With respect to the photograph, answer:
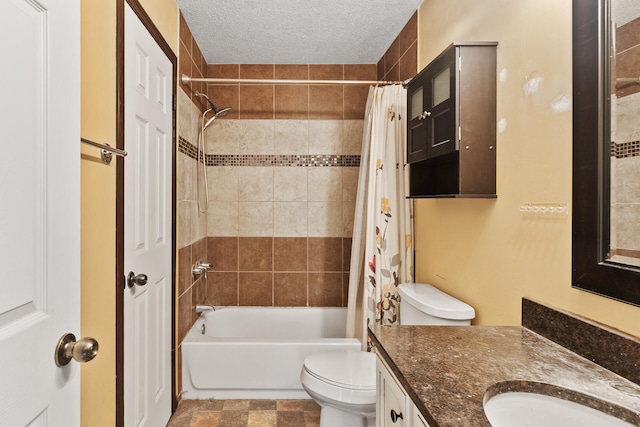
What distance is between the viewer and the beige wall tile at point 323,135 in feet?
9.73

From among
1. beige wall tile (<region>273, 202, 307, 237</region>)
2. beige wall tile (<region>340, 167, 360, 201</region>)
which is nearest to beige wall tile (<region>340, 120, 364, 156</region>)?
beige wall tile (<region>340, 167, 360, 201</region>)

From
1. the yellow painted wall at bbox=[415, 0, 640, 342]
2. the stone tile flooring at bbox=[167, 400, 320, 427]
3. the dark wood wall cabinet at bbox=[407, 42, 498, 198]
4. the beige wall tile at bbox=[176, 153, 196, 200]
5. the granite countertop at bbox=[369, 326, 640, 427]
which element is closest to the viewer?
the granite countertop at bbox=[369, 326, 640, 427]

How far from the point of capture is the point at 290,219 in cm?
298

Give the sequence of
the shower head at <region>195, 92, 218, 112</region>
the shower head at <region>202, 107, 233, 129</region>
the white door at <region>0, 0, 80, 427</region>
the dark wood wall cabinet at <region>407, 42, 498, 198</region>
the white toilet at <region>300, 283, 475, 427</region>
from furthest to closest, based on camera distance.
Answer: the shower head at <region>202, 107, 233, 129</region> → the shower head at <region>195, 92, 218, 112</region> → the white toilet at <region>300, 283, 475, 427</region> → the dark wood wall cabinet at <region>407, 42, 498, 198</region> → the white door at <region>0, 0, 80, 427</region>

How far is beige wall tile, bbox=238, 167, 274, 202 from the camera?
295 cm

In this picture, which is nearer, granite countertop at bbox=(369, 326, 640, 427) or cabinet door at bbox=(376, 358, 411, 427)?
granite countertop at bbox=(369, 326, 640, 427)

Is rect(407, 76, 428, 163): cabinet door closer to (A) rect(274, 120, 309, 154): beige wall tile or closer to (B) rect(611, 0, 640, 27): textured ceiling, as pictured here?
(B) rect(611, 0, 640, 27): textured ceiling

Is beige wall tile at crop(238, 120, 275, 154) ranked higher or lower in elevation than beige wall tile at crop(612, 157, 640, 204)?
higher

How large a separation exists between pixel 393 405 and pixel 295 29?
2300mm

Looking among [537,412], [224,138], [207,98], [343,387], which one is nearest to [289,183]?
[224,138]

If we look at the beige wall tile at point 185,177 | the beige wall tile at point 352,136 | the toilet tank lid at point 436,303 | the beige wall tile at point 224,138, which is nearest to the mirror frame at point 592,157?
the toilet tank lid at point 436,303

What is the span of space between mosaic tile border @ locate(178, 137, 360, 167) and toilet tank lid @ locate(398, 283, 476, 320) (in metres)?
1.46

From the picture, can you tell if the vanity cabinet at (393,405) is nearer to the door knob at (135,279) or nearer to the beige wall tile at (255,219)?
the door knob at (135,279)

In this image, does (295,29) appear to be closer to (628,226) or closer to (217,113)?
(217,113)
